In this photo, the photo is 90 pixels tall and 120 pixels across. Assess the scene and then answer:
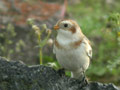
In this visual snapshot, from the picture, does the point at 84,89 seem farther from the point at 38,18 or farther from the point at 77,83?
the point at 38,18

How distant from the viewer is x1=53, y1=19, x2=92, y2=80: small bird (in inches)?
166

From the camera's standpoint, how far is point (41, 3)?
8.86 m

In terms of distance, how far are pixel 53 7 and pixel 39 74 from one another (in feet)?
15.5

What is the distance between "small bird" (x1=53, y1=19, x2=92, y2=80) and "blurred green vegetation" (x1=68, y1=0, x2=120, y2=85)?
503mm

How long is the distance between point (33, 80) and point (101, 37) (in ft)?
15.3

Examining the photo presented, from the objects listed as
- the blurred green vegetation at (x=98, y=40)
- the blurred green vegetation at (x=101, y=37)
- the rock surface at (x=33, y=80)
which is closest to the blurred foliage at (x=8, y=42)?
the blurred green vegetation at (x=98, y=40)

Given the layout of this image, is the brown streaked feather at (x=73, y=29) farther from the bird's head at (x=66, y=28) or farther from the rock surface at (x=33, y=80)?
the rock surface at (x=33, y=80)

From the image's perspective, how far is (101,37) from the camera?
8578mm

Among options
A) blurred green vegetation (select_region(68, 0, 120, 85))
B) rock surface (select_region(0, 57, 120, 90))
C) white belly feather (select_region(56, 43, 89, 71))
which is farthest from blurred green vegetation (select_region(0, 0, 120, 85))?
rock surface (select_region(0, 57, 120, 90))

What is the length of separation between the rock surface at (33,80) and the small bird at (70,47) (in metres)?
0.21

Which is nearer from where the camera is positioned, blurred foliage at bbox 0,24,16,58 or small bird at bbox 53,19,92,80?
small bird at bbox 53,19,92,80

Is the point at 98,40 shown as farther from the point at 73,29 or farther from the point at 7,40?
the point at 73,29

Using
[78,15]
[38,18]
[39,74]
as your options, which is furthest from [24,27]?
[39,74]

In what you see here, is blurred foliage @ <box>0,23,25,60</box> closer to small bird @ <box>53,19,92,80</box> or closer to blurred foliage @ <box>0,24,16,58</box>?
blurred foliage @ <box>0,24,16,58</box>
